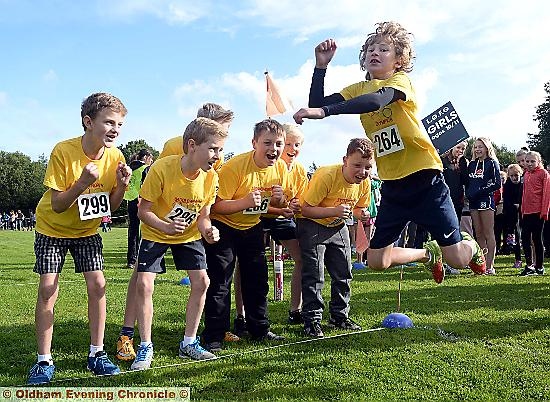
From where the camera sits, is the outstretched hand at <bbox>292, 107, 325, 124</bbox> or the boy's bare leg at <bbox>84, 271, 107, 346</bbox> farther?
the boy's bare leg at <bbox>84, 271, 107, 346</bbox>

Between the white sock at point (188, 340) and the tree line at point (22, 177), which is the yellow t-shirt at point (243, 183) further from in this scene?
the tree line at point (22, 177)

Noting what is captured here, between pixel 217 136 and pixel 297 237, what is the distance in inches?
58.9

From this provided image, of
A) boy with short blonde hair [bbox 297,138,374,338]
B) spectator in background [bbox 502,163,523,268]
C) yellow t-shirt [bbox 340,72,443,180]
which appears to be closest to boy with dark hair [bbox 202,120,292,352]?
boy with short blonde hair [bbox 297,138,374,338]

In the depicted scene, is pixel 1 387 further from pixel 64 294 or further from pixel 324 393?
pixel 64 294

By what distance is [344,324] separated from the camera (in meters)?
5.16

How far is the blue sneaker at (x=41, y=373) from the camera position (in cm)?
360

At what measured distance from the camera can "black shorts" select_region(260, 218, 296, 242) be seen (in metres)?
5.37

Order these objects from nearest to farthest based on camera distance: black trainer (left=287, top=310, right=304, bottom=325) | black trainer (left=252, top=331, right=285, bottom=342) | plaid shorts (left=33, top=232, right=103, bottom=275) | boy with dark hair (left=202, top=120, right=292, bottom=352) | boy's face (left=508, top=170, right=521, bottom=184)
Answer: plaid shorts (left=33, top=232, right=103, bottom=275) → boy with dark hair (left=202, top=120, right=292, bottom=352) → black trainer (left=252, top=331, right=285, bottom=342) → black trainer (left=287, top=310, right=304, bottom=325) → boy's face (left=508, top=170, right=521, bottom=184)

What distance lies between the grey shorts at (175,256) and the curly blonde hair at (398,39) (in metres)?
1.80

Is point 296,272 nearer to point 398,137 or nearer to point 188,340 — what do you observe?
point 188,340

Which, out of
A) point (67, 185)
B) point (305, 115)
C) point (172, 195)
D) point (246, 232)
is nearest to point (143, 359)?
point (172, 195)

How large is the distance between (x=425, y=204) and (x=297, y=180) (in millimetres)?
1303

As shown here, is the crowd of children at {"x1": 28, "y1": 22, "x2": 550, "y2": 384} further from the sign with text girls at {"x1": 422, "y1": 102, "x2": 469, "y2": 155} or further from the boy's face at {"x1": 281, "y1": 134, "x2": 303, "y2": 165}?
the sign with text girls at {"x1": 422, "y1": 102, "x2": 469, "y2": 155}

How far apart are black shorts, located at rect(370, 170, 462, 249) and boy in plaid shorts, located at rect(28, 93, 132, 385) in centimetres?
197
